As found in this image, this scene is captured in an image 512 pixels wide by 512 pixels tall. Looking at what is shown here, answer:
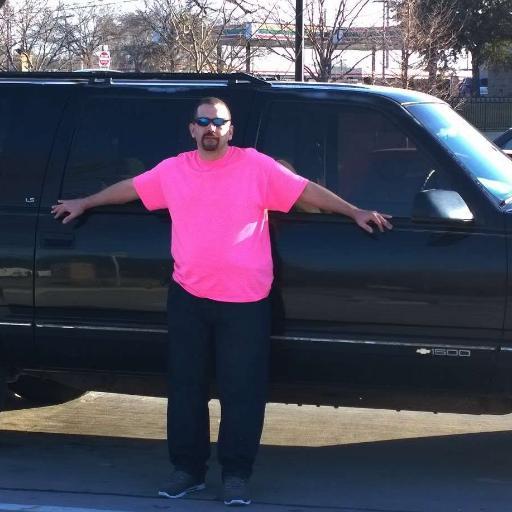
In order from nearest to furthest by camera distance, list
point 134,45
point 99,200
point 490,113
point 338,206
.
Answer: point 338,206
point 99,200
point 134,45
point 490,113

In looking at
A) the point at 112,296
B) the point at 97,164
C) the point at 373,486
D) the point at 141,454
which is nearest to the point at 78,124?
the point at 97,164

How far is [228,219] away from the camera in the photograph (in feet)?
15.7

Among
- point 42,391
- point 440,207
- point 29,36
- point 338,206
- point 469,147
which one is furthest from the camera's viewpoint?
point 29,36

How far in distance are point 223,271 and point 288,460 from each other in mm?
1526

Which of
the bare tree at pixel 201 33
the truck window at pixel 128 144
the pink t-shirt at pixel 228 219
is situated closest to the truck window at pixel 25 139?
the truck window at pixel 128 144

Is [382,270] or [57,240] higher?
[57,240]

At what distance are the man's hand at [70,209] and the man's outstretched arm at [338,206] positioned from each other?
1.08m

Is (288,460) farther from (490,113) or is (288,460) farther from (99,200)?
(490,113)

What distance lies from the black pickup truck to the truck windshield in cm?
2

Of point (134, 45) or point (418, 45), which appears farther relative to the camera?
point (134, 45)

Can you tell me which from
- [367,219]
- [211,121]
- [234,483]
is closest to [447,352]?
[367,219]

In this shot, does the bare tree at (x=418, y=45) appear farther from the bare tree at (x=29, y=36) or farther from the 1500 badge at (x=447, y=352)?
the 1500 badge at (x=447, y=352)

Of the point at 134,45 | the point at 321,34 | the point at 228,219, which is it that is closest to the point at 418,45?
the point at 321,34

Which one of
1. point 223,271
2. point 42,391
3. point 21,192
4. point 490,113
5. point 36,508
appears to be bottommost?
point 36,508
